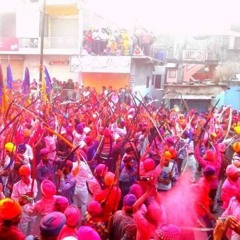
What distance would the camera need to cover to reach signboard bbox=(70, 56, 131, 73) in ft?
67.6

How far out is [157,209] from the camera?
4.06 metres

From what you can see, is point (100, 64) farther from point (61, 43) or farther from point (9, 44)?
point (9, 44)

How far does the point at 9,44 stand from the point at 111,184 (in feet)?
70.1

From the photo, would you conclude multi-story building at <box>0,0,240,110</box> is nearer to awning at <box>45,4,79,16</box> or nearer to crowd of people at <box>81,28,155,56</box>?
awning at <box>45,4,79,16</box>

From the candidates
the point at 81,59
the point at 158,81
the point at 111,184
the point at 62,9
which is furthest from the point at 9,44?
the point at 111,184

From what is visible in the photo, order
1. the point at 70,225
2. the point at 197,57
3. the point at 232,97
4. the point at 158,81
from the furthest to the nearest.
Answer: the point at 197,57 → the point at 158,81 → the point at 232,97 → the point at 70,225

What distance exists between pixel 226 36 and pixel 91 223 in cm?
2945

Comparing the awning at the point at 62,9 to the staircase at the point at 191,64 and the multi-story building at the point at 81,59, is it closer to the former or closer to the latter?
the multi-story building at the point at 81,59

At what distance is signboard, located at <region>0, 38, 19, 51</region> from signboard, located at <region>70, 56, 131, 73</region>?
14.8 ft

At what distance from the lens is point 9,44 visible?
24.2 metres

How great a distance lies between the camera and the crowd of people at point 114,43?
21031 millimetres

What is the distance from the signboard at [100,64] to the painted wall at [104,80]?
157 centimetres

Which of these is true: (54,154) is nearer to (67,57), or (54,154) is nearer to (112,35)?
(112,35)

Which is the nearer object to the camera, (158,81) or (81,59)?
(81,59)
